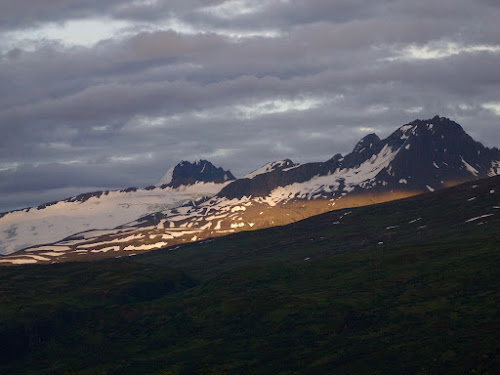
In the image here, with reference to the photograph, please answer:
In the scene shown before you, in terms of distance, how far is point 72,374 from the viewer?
563 ft

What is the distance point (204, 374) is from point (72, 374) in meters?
27.0

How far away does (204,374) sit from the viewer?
6619 inches
